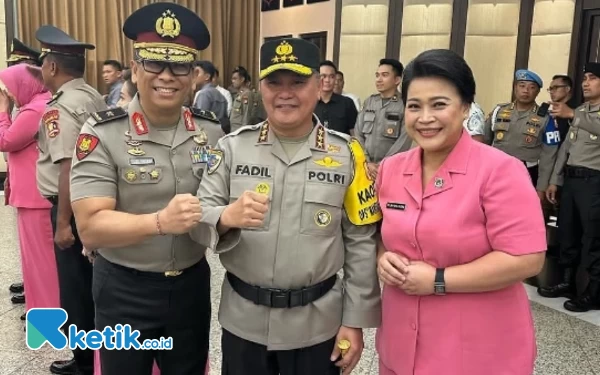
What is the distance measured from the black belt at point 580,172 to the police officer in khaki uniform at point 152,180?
288 centimetres

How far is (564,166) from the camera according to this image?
381 centimetres

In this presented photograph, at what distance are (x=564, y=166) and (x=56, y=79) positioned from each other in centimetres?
328

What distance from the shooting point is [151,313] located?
1.64 m

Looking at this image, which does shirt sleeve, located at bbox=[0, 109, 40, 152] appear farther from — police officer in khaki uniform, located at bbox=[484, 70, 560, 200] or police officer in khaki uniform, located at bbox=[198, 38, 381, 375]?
police officer in khaki uniform, located at bbox=[484, 70, 560, 200]

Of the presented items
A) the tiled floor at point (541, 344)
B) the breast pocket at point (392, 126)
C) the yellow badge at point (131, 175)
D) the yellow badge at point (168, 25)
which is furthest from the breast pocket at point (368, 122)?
the yellow badge at point (131, 175)

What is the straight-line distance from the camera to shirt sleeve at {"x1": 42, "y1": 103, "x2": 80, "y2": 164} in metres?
2.27

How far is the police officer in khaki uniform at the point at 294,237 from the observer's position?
143 centimetres

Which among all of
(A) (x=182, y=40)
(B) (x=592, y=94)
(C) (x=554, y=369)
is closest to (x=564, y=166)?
(B) (x=592, y=94)

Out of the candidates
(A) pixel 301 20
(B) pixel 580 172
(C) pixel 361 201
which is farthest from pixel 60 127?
(A) pixel 301 20

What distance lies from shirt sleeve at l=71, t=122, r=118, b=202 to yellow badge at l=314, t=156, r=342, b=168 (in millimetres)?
587

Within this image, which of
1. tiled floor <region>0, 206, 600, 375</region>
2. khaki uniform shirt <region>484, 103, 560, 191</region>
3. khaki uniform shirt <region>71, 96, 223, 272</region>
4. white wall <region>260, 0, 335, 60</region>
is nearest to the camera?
khaki uniform shirt <region>71, 96, 223, 272</region>

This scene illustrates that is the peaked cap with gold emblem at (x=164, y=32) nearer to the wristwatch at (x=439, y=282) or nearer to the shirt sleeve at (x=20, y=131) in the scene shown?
the wristwatch at (x=439, y=282)

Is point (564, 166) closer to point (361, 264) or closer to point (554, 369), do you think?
point (554, 369)

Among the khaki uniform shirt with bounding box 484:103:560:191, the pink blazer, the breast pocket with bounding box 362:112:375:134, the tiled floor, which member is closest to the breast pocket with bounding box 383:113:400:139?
the breast pocket with bounding box 362:112:375:134
